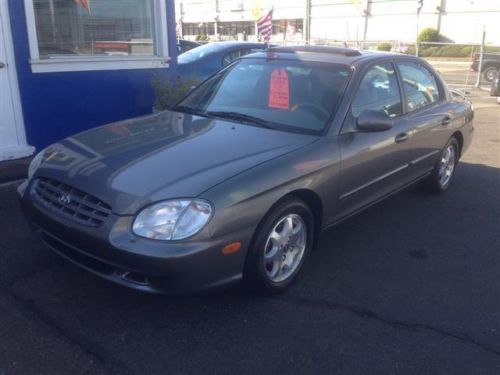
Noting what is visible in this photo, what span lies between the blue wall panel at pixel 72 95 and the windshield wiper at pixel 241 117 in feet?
9.42

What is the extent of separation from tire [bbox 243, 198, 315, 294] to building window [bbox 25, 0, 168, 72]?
403 cm

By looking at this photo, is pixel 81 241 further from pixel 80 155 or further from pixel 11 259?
pixel 11 259

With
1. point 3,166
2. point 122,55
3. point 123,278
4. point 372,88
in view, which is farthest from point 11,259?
point 122,55

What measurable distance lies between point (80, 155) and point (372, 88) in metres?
2.41

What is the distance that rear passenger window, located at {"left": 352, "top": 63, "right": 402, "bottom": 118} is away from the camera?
404 cm

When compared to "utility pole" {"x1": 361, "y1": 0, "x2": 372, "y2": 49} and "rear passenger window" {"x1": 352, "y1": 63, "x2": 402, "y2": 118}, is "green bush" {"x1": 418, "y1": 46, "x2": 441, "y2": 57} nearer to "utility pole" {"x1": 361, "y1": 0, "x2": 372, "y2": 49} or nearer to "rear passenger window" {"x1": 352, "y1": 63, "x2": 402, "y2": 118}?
"utility pole" {"x1": 361, "y1": 0, "x2": 372, "y2": 49}

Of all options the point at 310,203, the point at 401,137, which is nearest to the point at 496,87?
the point at 401,137

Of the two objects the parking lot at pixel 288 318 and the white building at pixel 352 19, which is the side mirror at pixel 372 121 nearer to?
the parking lot at pixel 288 318

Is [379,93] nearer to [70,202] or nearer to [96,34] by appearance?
[70,202]

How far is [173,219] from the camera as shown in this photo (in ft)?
9.18

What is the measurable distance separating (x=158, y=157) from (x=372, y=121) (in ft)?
5.30

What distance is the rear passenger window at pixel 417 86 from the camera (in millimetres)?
4742

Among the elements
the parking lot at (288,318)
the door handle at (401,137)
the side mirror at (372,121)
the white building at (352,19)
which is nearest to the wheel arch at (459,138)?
the door handle at (401,137)

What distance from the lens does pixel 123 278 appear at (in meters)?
2.91
